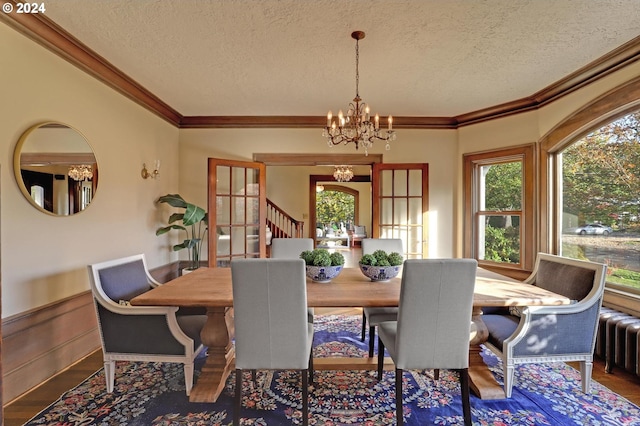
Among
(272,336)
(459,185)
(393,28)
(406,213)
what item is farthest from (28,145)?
(459,185)

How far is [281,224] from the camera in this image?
8.59 meters

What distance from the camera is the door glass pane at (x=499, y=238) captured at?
13.5 feet

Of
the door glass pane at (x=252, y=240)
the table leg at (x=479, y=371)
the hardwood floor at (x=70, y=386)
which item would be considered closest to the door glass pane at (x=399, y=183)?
the door glass pane at (x=252, y=240)

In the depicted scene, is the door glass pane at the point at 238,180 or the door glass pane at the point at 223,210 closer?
the door glass pane at the point at 223,210

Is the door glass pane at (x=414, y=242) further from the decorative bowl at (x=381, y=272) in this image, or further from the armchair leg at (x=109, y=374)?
the armchair leg at (x=109, y=374)

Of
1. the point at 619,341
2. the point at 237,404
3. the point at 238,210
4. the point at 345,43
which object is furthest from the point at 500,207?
the point at 237,404

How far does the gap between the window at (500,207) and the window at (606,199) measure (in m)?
0.38

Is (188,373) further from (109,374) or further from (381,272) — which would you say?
(381,272)

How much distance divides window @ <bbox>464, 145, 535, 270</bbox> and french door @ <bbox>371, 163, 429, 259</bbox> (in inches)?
25.9

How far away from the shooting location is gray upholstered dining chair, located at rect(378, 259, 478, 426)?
69.6 inches

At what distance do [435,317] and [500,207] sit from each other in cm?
311

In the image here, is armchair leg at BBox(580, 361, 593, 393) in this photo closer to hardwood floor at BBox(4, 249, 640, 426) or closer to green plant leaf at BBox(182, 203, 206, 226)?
hardwood floor at BBox(4, 249, 640, 426)

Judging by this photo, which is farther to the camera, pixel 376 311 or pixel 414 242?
pixel 414 242

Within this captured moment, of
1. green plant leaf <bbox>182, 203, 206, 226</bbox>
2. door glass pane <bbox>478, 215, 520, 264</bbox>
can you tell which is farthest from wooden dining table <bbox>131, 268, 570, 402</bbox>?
door glass pane <bbox>478, 215, 520, 264</bbox>
